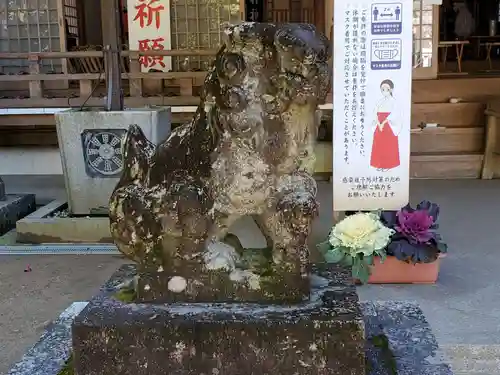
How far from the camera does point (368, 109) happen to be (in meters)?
3.85

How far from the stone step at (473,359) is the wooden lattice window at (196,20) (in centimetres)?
660

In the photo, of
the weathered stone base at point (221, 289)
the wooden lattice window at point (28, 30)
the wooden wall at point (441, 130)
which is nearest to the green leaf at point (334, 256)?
the weathered stone base at point (221, 289)

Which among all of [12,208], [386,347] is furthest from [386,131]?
[12,208]

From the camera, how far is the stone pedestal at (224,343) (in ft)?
5.64

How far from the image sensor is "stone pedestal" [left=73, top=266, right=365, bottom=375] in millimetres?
1720

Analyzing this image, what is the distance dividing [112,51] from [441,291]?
10.8 ft

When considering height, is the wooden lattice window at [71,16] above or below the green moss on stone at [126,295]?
above

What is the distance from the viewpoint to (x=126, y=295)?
198cm

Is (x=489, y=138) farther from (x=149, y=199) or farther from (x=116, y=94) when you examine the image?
(x=149, y=199)

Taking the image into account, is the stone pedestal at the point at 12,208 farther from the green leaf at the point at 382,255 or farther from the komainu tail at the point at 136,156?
the komainu tail at the point at 136,156

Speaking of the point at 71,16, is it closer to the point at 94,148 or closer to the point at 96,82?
the point at 96,82

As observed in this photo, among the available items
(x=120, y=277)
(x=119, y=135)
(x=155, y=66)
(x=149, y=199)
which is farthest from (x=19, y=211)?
(x=149, y=199)

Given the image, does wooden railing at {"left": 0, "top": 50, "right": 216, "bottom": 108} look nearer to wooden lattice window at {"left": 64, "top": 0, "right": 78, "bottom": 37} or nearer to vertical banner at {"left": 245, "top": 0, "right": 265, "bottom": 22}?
wooden lattice window at {"left": 64, "top": 0, "right": 78, "bottom": 37}

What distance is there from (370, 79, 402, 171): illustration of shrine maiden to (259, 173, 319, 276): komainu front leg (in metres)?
2.10
